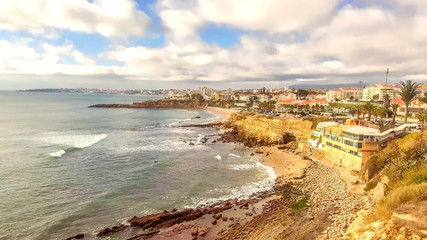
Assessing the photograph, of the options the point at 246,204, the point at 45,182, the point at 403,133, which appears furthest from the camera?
the point at 403,133

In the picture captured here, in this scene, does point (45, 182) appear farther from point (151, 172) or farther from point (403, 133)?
point (403, 133)

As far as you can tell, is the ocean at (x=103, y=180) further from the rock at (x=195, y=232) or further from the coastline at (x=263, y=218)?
the rock at (x=195, y=232)

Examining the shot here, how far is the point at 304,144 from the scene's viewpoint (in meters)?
45.3

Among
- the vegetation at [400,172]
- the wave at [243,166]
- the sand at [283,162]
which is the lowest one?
the wave at [243,166]

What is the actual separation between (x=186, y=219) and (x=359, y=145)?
20.9 m

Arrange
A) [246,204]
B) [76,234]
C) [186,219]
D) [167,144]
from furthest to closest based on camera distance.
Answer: [167,144] < [246,204] < [186,219] < [76,234]

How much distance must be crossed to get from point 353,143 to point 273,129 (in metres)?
27.2

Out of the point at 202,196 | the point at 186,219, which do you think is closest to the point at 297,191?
the point at 202,196

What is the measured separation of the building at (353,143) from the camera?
31.4 metres

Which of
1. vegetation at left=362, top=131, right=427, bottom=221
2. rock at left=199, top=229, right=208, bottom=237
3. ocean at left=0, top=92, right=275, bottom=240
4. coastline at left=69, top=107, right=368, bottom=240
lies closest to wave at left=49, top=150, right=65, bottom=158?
ocean at left=0, top=92, right=275, bottom=240

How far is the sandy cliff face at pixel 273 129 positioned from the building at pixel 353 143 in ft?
39.5

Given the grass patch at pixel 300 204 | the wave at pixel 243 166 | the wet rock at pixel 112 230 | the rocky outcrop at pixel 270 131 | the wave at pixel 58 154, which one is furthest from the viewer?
the rocky outcrop at pixel 270 131

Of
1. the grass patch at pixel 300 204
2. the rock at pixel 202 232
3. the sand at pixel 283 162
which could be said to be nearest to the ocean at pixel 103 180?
the sand at pixel 283 162

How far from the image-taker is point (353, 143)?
32531mm
